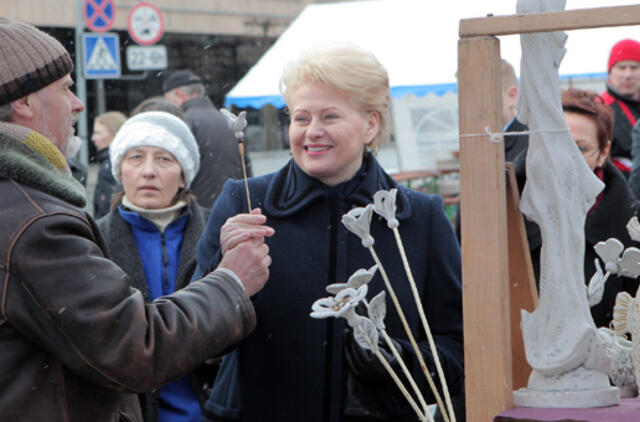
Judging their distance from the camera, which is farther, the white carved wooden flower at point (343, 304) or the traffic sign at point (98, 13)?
the traffic sign at point (98, 13)

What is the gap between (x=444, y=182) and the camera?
10578 mm

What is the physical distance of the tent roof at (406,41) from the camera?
9.95 m

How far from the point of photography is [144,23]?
12.0 m

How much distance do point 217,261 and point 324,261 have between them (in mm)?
300

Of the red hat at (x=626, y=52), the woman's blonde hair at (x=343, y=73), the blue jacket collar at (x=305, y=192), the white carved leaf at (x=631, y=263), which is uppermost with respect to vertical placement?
the red hat at (x=626, y=52)

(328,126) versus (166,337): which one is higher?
(328,126)

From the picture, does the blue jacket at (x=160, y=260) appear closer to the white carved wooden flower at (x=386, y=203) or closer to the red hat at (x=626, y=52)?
the white carved wooden flower at (x=386, y=203)

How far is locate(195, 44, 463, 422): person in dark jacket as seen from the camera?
261 cm

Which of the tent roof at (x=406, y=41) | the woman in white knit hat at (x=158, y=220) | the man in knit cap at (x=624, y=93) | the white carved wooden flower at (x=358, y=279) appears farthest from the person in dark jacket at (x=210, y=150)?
the white carved wooden flower at (x=358, y=279)

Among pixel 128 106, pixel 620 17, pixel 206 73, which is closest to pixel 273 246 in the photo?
pixel 620 17

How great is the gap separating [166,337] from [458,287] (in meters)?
1.01

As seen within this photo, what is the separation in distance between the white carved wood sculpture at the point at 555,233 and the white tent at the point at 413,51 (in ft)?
25.7

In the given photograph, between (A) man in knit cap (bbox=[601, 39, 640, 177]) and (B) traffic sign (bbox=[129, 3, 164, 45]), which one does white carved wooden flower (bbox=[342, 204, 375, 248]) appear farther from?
(B) traffic sign (bbox=[129, 3, 164, 45])

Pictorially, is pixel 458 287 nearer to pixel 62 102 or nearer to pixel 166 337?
pixel 166 337
